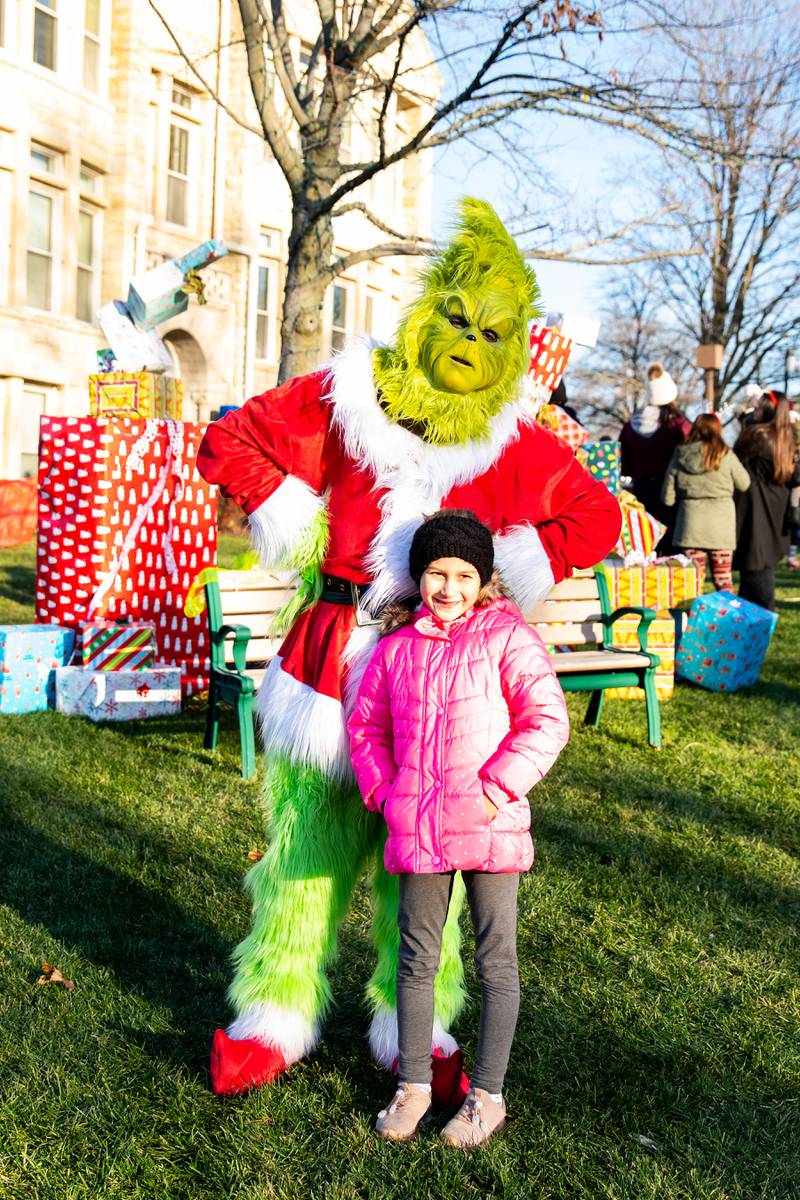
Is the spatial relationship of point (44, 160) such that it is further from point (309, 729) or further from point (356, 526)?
point (309, 729)

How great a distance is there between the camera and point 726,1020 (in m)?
3.46

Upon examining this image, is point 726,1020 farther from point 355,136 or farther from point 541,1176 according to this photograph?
point 355,136

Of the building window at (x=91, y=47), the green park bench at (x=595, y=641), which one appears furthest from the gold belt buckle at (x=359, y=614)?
the building window at (x=91, y=47)

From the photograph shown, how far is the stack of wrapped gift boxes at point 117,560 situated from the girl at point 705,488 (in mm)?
3662

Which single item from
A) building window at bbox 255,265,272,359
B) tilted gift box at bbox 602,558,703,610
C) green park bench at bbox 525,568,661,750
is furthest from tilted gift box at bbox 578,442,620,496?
building window at bbox 255,265,272,359

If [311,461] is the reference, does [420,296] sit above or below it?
above

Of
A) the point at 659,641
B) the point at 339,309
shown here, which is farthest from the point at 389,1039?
the point at 339,309

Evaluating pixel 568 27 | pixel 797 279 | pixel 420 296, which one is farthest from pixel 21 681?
pixel 797 279

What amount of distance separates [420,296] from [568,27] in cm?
656

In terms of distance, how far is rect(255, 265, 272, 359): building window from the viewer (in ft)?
80.4

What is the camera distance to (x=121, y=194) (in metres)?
20.2

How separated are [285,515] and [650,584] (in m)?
5.99

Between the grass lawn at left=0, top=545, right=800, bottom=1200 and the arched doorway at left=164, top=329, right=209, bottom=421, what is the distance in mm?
17220

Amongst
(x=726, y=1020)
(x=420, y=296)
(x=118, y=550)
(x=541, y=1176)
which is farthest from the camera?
(x=118, y=550)
